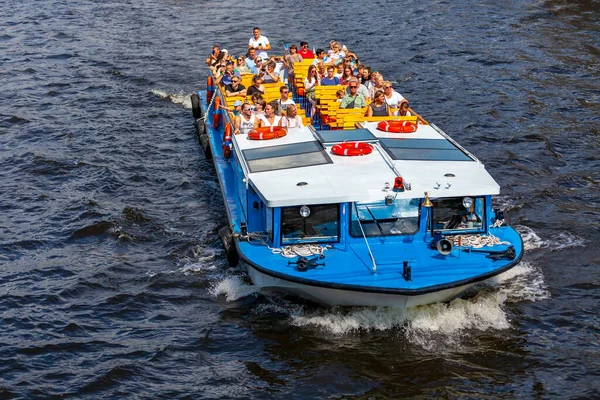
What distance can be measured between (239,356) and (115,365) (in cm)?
218

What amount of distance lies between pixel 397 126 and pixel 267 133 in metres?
2.81

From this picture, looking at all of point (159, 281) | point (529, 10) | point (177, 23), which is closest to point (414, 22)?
point (529, 10)

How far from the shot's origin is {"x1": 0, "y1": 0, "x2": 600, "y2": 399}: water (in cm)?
1535

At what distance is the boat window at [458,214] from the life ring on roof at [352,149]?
2078 mm

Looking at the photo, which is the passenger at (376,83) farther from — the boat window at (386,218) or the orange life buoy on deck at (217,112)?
the boat window at (386,218)

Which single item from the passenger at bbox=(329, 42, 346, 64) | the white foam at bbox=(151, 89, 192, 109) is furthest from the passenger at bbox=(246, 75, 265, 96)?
the white foam at bbox=(151, 89, 192, 109)

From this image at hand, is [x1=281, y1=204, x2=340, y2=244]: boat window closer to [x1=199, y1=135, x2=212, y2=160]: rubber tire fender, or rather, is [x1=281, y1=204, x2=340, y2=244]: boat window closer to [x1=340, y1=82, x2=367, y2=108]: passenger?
[x1=340, y1=82, x2=367, y2=108]: passenger

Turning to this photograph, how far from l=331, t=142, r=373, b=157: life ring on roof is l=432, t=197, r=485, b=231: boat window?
6.82 feet

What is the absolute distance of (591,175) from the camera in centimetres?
2362

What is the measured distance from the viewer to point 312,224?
16.3 meters

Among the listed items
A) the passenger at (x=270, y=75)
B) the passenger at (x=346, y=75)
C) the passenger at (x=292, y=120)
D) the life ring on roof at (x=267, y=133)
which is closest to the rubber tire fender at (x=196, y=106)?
the passenger at (x=270, y=75)

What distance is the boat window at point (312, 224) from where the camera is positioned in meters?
16.1

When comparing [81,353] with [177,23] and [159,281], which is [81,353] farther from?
[177,23]

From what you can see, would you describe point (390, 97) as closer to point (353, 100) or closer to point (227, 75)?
point (353, 100)
